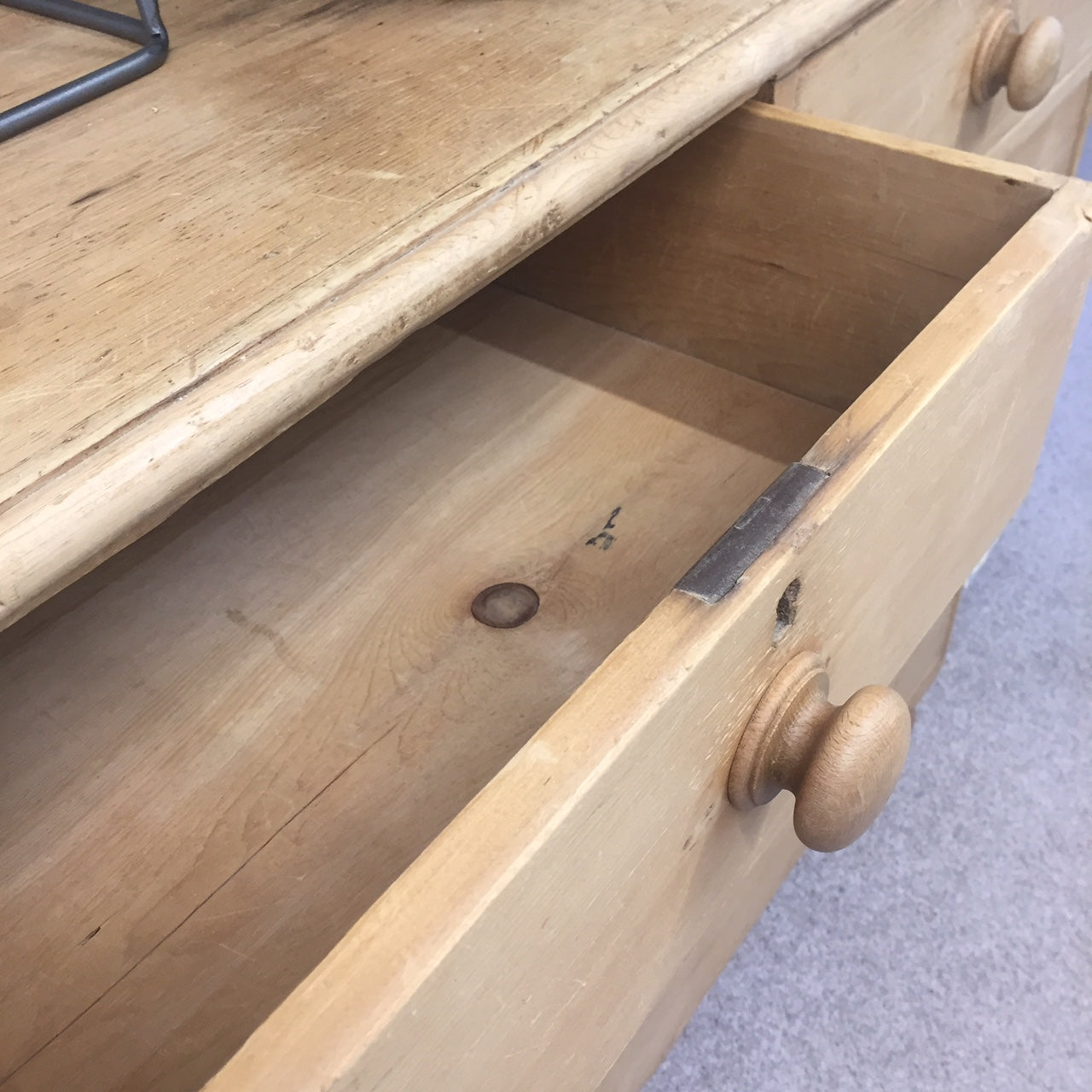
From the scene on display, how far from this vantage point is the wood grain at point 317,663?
423 mm

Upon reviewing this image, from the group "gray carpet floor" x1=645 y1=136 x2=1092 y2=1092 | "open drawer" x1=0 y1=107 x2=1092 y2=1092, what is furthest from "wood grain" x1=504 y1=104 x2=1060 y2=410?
"gray carpet floor" x1=645 y1=136 x2=1092 y2=1092

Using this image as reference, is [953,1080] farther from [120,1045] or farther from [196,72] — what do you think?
[196,72]

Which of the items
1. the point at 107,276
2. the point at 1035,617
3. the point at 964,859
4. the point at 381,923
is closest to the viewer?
the point at 381,923

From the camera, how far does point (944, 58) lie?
0.67 meters

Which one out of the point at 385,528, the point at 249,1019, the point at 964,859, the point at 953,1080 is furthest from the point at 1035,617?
the point at 249,1019

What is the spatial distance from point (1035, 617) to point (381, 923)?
78cm

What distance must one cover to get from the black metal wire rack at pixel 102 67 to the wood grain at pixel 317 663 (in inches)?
9.0

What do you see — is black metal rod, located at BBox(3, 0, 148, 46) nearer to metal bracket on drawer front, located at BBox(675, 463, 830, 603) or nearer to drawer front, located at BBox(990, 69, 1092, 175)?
metal bracket on drawer front, located at BBox(675, 463, 830, 603)

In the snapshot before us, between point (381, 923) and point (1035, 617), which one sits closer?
point (381, 923)

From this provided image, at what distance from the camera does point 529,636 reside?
1.78ft

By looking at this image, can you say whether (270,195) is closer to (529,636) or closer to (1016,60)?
(529,636)

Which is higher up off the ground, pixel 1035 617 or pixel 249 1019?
pixel 249 1019

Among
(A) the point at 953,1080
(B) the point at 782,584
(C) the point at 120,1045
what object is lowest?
(A) the point at 953,1080

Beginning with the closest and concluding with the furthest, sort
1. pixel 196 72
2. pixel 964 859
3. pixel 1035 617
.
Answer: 1. pixel 196 72
2. pixel 964 859
3. pixel 1035 617
